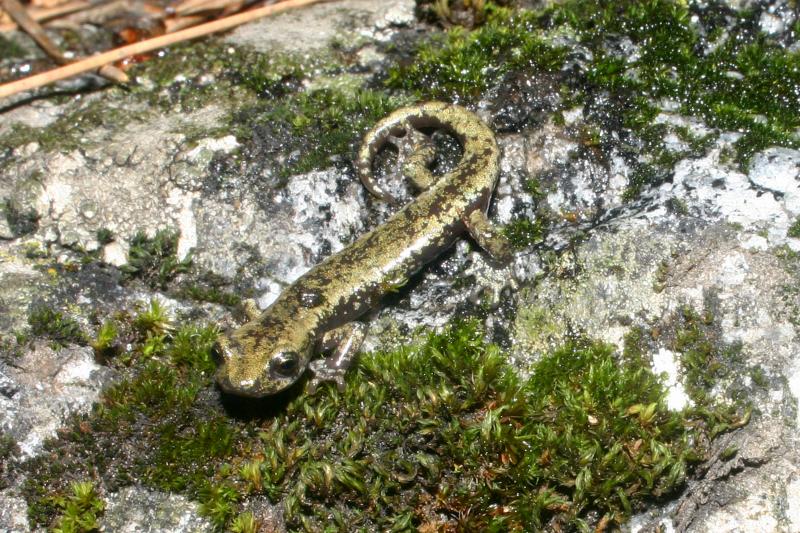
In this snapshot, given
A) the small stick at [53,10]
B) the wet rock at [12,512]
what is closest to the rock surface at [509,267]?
the wet rock at [12,512]

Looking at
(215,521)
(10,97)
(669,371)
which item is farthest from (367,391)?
(10,97)

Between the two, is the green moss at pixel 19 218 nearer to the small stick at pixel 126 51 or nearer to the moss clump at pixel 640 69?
the small stick at pixel 126 51

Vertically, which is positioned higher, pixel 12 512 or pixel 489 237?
pixel 489 237

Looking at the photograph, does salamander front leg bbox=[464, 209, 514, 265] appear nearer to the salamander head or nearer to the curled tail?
the curled tail

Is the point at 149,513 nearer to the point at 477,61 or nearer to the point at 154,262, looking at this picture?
the point at 154,262

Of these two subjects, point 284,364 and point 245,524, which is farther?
point 284,364

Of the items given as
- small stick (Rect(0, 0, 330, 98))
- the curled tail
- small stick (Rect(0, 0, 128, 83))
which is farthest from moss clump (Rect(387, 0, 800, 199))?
small stick (Rect(0, 0, 128, 83))

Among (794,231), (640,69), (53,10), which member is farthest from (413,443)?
(53,10)
